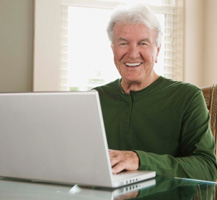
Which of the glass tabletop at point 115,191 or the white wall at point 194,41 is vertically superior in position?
the white wall at point 194,41

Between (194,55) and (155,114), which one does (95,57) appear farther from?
(155,114)

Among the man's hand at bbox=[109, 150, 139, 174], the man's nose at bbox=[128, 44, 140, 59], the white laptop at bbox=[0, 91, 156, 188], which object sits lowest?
the man's hand at bbox=[109, 150, 139, 174]

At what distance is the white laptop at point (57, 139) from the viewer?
0.83 metres

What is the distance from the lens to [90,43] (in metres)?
2.98

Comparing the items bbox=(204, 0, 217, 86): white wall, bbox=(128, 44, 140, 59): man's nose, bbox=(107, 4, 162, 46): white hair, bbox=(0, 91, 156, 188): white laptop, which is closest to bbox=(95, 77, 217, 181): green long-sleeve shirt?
bbox=(128, 44, 140, 59): man's nose

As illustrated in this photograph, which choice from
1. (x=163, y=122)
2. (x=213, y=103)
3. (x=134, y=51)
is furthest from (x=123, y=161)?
(x=213, y=103)

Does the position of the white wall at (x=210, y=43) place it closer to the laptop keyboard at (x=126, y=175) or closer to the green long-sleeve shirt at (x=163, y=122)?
the green long-sleeve shirt at (x=163, y=122)

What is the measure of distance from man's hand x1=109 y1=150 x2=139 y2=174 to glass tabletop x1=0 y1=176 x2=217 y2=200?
78mm

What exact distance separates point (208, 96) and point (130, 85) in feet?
1.30

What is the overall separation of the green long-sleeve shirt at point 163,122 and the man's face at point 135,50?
75 millimetres

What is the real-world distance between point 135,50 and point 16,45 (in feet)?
4.30

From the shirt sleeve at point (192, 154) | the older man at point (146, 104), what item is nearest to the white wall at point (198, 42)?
the older man at point (146, 104)

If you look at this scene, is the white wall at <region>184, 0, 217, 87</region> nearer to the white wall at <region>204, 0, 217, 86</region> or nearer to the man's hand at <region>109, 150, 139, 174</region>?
the white wall at <region>204, 0, 217, 86</region>

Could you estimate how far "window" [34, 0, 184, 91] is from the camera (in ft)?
9.38
